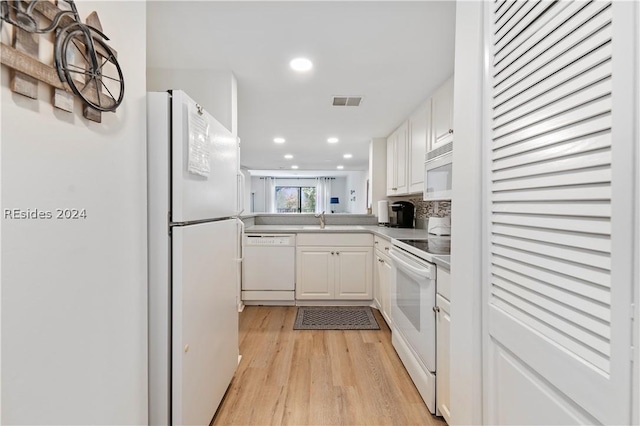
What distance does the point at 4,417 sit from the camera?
1.81 ft

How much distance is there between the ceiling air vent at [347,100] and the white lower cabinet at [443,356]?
74.0 inches

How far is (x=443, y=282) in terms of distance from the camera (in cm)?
146

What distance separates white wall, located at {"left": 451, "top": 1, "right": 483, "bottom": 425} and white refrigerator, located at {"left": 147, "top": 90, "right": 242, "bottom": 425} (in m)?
1.03

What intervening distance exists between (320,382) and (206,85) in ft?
7.32

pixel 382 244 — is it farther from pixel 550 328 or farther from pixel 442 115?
pixel 550 328

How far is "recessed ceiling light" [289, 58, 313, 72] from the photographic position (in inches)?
74.6

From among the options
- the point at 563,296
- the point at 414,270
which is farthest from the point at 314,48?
the point at 563,296

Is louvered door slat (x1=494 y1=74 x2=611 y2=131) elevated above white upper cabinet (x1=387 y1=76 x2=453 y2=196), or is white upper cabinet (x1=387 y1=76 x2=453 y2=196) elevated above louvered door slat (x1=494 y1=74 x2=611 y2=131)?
white upper cabinet (x1=387 y1=76 x2=453 y2=196)

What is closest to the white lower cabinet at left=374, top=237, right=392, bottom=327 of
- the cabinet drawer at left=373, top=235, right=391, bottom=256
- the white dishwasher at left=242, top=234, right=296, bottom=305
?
the cabinet drawer at left=373, top=235, right=391, bottom=256

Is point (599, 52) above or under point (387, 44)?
under

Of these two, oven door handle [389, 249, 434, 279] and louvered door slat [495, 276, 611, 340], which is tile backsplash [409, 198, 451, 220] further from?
louvered door slat [495, 276, 611, 340]

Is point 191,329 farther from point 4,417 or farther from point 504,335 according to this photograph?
point 504,335

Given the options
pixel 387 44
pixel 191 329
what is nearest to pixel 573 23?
pixel 387 44

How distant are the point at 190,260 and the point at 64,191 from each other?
0.54 metres
